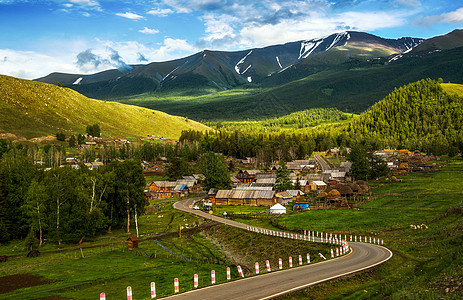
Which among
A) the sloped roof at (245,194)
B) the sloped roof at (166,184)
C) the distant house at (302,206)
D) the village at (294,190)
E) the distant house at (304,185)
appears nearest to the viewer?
the distant house at (302,206)

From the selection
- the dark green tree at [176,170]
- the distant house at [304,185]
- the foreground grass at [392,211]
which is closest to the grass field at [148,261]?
the foreground grass at [392,211]

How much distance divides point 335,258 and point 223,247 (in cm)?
2536

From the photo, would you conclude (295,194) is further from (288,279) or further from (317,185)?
(288,279)

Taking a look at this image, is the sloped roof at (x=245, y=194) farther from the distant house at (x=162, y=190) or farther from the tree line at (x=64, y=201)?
the tree line at (x=64, y=201)

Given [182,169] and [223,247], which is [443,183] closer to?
[223,247]

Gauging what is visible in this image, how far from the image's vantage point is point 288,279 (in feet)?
78.5

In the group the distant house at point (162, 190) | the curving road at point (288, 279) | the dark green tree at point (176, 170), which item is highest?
Answer: the curving road at point (288, 279)

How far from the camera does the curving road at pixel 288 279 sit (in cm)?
2027

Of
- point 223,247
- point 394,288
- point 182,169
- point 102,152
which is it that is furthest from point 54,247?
point 102,152

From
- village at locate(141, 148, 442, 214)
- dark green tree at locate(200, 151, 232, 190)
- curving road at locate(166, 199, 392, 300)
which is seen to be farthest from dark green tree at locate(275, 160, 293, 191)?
curving road at locate(166, 199, 392, 300)

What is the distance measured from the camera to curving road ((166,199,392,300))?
20266mm

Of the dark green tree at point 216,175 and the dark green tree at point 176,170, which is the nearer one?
the dark green tree at point 216,175

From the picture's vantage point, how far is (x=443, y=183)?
327 feet

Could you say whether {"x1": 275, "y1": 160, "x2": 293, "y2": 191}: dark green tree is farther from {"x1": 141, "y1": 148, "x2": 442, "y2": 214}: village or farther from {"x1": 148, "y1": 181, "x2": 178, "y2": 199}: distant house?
{"x1": 148, "y1": 181, "x2": 178, "y2": 199}: distant house
